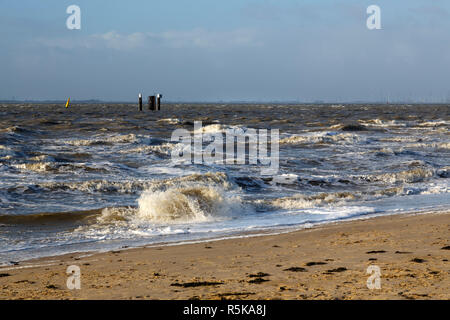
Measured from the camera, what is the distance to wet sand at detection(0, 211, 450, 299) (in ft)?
17.1

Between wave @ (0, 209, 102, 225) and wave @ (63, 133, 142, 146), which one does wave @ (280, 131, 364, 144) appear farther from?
wave @ (0, 209, 102, 225)

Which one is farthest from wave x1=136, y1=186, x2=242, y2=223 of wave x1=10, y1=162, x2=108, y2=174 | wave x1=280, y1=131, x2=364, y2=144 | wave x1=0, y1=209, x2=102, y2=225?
wave x1=280, y1=131, x2=364, y2=144

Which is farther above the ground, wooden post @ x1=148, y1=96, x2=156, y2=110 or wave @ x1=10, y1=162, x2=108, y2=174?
wooden post @ x1=148, y1=96, x2=156, y2=110

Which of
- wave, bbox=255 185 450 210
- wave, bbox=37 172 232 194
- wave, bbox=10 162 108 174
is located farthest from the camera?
wave, bbox=10 162 108 174

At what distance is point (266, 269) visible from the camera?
20.7 feet

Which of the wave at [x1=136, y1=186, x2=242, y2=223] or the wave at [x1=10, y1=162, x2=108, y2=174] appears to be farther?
the wave at [x1=10, y1=162, x2=108, y2=174]

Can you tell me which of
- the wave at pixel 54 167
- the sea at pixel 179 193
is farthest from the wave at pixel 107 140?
the wave at pixel 54 167

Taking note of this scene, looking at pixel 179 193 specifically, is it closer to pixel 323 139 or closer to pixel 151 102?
pixel 323 139

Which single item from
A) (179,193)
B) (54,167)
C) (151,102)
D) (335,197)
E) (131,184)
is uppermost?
(151,102)

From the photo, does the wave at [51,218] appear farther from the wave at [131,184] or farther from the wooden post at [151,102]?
the wooden post at [151,102]

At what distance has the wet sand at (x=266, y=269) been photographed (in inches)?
205

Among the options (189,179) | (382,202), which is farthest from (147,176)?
(382,202)

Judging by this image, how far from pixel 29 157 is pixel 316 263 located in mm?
15166

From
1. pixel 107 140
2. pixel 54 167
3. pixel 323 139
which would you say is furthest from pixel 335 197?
pixel 323 139
